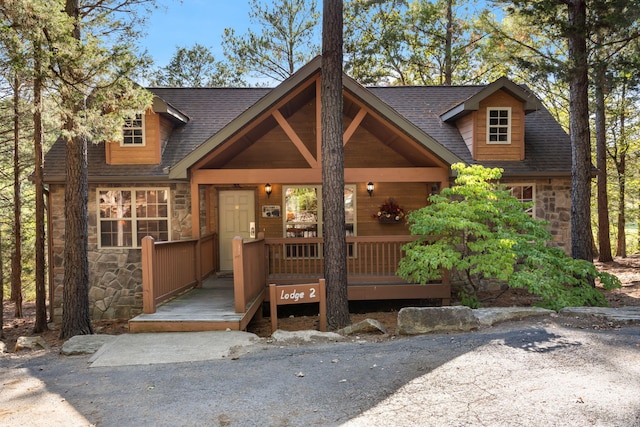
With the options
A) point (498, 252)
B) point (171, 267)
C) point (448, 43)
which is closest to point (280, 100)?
point (171, 267)

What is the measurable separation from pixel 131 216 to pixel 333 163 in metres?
5.69

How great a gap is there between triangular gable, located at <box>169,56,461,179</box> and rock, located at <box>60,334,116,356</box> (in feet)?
11.6

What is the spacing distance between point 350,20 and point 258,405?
20930 mm

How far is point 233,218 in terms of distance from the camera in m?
11.7

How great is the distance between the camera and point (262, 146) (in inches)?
446

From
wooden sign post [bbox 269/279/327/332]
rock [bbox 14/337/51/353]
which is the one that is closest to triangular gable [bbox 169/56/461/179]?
wooden sign post [bbox 269/279/327/332]

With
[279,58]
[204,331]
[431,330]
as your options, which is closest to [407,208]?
[431,330]

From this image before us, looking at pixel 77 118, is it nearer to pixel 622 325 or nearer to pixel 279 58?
pixel 622 325

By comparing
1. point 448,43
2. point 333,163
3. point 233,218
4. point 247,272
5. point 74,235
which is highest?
point 448,43

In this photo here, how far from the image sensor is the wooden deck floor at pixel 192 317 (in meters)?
6.61

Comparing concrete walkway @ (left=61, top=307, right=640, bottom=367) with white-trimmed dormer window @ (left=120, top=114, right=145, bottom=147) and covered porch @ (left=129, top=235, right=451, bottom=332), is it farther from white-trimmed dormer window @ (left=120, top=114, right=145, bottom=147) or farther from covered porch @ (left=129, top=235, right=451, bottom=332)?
white-trimmed dormer window @ (left=120, top=114, right=145, bottom=147)

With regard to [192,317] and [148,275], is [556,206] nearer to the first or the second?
[192,317]

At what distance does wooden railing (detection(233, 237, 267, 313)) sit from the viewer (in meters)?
7.09

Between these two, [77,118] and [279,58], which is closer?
[77,118]
